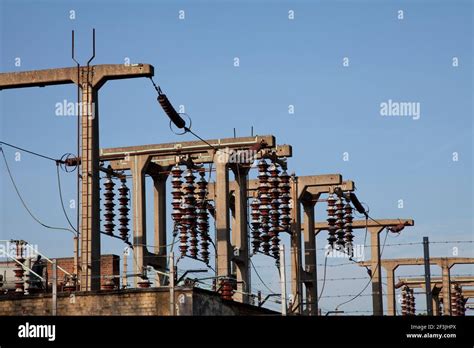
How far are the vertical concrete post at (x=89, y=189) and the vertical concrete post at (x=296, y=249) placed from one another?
1203cm

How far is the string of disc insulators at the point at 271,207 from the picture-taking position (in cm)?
3281

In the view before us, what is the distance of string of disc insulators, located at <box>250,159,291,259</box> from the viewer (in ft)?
108

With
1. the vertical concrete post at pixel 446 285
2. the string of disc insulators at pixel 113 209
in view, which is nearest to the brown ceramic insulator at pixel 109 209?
the string of disc insulators at pixel 113 209

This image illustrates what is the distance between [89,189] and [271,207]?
36.8 ft

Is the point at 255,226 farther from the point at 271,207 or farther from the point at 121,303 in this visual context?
the point at 121,303

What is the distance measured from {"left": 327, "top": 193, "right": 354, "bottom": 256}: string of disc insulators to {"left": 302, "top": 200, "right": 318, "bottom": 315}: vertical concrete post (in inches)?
41.1

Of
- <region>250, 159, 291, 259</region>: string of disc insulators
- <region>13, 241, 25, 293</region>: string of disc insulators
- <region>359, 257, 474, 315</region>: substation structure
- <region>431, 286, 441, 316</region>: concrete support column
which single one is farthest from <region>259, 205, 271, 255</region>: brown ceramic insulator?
<region>431, 286, 441, 316</region>: concrete support column

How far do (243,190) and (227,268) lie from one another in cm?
327

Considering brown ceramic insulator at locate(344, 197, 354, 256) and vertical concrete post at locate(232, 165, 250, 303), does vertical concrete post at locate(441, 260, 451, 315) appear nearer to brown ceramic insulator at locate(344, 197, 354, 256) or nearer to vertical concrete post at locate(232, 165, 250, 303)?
brown ceramic insulator at locate(344, 197, 354, 256)

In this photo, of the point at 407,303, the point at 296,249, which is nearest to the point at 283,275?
the point at 296,249

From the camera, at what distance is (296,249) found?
3466cm
